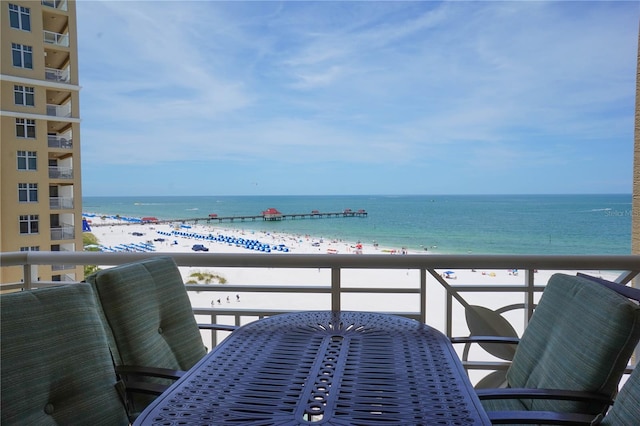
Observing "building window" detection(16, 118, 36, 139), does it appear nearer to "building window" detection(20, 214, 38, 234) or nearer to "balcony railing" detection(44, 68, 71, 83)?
"balcony railing" detection(44, 68, 71, 83)

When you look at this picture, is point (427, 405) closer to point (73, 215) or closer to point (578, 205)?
point (73, 215)

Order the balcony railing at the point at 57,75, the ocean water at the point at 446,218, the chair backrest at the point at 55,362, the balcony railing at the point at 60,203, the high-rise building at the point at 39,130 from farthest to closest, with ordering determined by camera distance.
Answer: the ocean water at the point at 446,218 < the balcony railing at the point at 60,203 < the balcony railing at the point at 57,75 < the high-rise building at the point at 39,130 < the chair backrest at the point at 55,362

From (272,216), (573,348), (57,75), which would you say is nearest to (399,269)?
(573,348)

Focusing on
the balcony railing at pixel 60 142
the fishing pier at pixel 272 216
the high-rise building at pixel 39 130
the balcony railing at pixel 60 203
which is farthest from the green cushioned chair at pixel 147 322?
the fishing pier at pixel 272 216

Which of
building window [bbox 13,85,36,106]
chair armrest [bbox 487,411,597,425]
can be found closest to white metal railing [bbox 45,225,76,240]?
building window [bbox 13,85,36,106]

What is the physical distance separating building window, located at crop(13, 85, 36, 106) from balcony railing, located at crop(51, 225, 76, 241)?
2.64 m

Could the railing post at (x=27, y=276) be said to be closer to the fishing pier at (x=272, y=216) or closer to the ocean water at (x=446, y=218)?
the fishing pier at (x=272, y=216)

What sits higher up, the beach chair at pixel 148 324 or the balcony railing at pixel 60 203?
the balcony railing at pixel 60 203

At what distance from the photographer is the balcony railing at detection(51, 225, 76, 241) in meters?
10.2

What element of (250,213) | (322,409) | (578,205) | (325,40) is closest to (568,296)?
(322,409)

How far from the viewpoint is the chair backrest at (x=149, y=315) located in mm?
1696

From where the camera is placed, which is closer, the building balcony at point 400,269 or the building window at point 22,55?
the building balcony at point 400,269

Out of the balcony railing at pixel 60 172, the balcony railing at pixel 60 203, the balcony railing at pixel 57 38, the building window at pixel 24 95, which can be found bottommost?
the balcony railing at pixel 60 203

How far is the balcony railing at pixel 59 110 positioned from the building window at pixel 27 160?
37.2 inches
